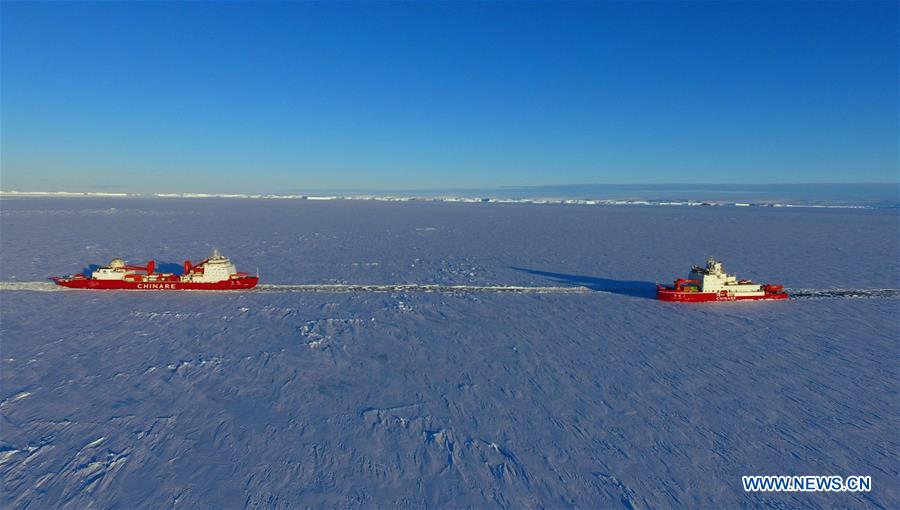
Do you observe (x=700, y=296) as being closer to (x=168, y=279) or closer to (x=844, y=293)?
(x=844, y=293)

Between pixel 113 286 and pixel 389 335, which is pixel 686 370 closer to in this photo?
pixel 389 335

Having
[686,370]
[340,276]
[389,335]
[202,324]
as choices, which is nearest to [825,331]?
[686,370]

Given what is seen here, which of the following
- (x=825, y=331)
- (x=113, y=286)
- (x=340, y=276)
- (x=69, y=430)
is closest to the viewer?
(x=69, y=430)

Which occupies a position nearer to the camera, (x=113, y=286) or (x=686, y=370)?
(x=686, y=370)

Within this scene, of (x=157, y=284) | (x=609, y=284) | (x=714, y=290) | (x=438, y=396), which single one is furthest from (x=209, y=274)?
(x=714, y=290)

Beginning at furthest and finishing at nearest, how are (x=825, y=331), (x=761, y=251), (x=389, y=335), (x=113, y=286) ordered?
(x=761, y=251), (x=113, y=286), (x=825, y=331), (x=389, y=335)
